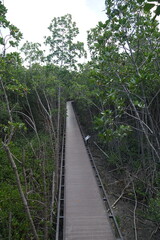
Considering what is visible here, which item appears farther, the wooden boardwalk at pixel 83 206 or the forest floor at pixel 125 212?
the forest floor at pixel 125 212

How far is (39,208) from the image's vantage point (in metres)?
6.26

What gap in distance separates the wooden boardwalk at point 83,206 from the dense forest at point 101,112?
1.84 feet

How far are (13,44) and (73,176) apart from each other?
17.8ft

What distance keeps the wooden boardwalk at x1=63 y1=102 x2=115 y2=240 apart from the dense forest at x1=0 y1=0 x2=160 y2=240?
560mm

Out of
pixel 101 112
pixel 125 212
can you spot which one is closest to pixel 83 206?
pixel 125 212

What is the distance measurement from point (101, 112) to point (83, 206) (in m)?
3.70

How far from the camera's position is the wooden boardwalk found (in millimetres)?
5281

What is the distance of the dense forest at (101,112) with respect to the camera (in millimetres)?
4262

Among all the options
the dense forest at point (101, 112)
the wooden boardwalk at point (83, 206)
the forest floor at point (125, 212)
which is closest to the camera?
the dense forest at point (101, 112)

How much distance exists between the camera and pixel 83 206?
641 centimetres

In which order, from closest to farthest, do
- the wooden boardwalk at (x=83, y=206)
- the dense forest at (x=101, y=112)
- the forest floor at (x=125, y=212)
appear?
the dense forest at (x=101, y=112) → the wooden boardwalk at (x=83, y=206) → the forest floor at (x=125, y=212)

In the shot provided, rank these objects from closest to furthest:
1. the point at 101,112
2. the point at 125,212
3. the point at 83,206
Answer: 1. the point at 101,112
2. the point at 83,206
3. the point at 125,212

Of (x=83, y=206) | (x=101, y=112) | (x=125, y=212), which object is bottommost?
(x=125, y=212)

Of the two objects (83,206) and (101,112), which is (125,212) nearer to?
(83,206)
